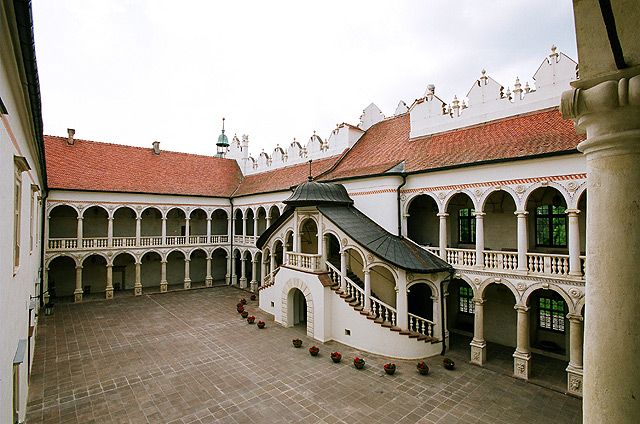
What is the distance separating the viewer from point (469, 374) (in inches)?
512

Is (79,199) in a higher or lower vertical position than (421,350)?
higher

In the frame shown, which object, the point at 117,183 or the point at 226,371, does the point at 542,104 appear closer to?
the point at 226,371

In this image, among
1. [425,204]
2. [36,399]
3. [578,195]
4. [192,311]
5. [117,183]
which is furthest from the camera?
[117,183]

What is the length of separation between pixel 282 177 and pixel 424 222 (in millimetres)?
12736

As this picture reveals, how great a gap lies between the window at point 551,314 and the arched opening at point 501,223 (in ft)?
8.96

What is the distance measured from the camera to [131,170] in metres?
27.3

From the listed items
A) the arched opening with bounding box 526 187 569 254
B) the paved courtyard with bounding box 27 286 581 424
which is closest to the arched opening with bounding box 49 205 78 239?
the paved courtyard with bounding box 27 286 581 424

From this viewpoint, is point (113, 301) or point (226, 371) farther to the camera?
point (113, 301)

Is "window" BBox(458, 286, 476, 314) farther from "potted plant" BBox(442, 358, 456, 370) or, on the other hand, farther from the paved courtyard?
"potted plant" BBox(442, 358, 456, 370)

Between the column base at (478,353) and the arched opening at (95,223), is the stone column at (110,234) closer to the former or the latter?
the arched opening at (95,223)

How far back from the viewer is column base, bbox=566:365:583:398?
1153cm

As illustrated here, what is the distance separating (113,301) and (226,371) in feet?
52.5

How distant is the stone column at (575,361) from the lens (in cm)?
1161

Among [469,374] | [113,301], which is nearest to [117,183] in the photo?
[113,301]
